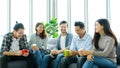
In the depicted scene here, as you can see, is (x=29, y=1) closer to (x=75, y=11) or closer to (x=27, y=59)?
(x=75, y=11)

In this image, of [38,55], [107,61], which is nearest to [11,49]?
[38,55]

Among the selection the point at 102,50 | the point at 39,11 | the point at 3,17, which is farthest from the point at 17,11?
the point at 102,50

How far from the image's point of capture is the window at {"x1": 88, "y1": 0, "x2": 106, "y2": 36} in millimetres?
6992

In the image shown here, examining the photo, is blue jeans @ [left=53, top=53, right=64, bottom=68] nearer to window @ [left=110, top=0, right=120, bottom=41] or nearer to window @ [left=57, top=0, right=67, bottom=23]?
window @ [left=110, top=0, right=120, bottom=41]

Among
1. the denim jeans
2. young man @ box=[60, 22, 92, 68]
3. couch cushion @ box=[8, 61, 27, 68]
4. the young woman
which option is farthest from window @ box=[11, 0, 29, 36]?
the denim jeans

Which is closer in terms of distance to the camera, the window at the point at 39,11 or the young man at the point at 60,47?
the young man at the point at 60,47

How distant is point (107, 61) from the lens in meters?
3.75

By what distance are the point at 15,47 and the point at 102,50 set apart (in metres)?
1.66

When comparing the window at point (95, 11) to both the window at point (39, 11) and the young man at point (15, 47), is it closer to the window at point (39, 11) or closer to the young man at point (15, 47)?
the window at point (39, 11)

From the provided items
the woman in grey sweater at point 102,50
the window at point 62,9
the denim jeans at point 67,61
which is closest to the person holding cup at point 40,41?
the denim jeans at point 67,61

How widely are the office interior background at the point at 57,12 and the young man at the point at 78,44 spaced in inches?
99.5

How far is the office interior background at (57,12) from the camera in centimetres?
691

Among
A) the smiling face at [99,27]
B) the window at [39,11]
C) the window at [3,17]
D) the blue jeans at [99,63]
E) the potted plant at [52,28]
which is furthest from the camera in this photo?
the window at [39,11]

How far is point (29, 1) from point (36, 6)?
26 centimetres
